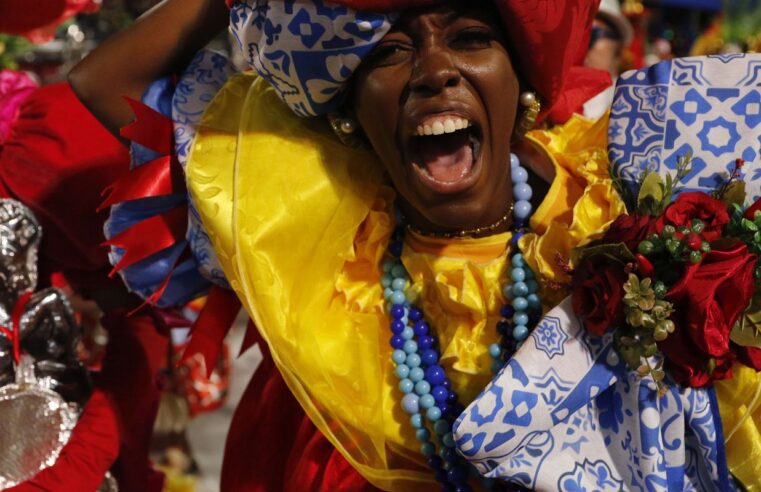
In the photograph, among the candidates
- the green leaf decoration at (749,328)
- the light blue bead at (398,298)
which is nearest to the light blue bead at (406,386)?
the light blue bead at (398,298)

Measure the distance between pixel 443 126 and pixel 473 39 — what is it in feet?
0.41

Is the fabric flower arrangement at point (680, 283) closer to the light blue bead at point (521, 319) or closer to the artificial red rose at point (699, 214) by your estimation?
the artificial red rose at point (699, 214)

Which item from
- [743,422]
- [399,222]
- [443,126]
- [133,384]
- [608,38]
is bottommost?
[608,38]

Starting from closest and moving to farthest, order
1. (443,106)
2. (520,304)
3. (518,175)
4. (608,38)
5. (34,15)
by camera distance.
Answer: (443,106) < (520,304) < (518,175) < (34,15) < (608,38)

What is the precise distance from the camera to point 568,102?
1.51 m

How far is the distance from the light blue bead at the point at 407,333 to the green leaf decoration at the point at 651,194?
370 mm

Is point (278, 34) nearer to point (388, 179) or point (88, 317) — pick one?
point (388, 179)

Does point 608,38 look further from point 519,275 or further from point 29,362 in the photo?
point 29,362

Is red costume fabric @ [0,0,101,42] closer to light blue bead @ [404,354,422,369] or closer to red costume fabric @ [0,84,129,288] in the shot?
red costume fabric @ [0,84,129,288]

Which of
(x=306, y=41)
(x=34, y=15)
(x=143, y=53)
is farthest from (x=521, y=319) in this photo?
(x=34, y=15)

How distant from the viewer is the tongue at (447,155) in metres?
1.25

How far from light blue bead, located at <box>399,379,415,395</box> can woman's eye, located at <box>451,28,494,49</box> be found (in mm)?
461

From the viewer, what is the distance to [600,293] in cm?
116

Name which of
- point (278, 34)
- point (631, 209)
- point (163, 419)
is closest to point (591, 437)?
point (631, 209)
